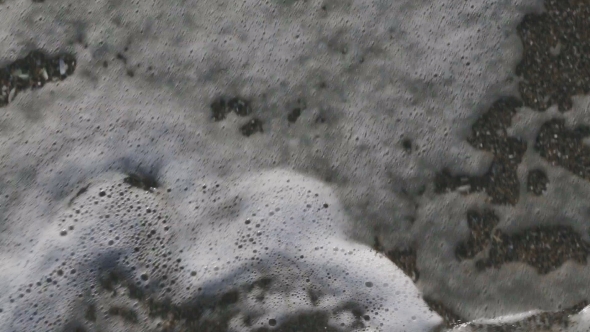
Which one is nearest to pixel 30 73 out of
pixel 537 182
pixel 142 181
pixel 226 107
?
pixel 142 181

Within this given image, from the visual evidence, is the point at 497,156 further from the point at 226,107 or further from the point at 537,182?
the point at 226,107

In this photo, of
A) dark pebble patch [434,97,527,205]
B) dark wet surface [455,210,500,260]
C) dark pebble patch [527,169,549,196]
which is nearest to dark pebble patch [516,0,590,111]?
dark pebble patch [434,97,527,205]

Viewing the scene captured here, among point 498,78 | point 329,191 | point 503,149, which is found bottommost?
point 329,191

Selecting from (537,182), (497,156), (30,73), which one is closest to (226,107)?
(30,73)

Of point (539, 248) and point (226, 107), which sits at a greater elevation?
point (226, 107)

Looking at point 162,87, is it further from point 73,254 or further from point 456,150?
point 456,150

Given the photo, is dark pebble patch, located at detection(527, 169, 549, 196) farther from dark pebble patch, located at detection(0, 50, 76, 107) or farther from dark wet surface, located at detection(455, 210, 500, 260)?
dark pebble patch, located at detection(0, 50, 76, 107)

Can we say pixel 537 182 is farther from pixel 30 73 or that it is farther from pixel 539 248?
pixel 30 73

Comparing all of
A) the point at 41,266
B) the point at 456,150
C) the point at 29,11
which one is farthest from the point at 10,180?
the point at 456,150

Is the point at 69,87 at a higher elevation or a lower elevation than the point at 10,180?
higher

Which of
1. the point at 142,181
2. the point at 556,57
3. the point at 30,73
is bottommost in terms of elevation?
the point at 142,181

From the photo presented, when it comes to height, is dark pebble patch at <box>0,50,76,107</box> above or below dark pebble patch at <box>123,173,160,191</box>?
above
